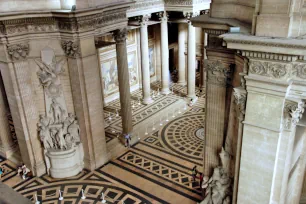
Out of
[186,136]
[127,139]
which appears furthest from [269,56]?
[186,136]

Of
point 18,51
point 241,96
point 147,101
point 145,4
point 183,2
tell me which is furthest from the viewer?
point 147,101

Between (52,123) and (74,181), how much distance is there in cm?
260

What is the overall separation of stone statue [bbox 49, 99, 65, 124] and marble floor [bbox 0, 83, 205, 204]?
2.59m

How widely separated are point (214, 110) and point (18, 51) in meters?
7.60

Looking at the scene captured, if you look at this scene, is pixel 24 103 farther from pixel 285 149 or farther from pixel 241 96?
pixel 285 149

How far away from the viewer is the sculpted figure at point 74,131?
12992 mm

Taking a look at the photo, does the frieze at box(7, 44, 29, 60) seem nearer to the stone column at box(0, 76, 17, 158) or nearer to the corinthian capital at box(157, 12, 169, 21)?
the stone column at box(0, 76, 17, 158)

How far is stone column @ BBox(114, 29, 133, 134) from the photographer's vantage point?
14191mm

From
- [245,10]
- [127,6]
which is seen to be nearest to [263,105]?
[245,10]

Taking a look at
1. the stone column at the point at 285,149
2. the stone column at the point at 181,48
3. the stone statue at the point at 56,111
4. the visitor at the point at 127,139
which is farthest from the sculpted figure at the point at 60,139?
the stone column at the point at 181,48

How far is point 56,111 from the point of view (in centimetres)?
1279

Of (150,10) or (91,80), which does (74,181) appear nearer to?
(91,80)

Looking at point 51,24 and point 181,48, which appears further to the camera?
point 181,48

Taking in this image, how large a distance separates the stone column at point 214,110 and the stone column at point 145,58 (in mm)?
10408
